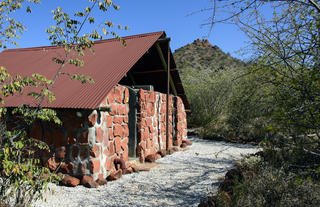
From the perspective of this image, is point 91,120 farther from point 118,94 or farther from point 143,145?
point 143,145

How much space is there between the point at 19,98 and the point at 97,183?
8.59 ft

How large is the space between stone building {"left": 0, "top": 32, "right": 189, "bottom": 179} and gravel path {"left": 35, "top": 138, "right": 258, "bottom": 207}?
0.51m

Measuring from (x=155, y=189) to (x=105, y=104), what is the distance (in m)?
2.03

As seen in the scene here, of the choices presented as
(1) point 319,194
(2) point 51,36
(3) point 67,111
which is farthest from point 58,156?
(1) point 319,194

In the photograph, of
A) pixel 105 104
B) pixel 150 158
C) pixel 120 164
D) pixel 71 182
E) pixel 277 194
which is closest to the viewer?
pixel 277 194

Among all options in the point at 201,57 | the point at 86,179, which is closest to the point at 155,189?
the point at 86,179

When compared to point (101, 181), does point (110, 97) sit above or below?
above

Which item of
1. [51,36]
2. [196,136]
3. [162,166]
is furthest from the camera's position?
[196,136]

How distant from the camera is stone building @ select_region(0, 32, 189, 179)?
490 centimetres

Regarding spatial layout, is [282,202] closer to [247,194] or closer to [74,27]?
[247,194]

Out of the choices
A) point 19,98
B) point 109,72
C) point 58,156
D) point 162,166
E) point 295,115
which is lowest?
point 162,166

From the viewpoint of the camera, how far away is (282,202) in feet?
10.5

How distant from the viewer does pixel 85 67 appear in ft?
20.7

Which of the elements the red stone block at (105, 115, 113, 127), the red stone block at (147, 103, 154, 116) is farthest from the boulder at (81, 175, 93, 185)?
the red stone block at (147, 103, 154, 116)
